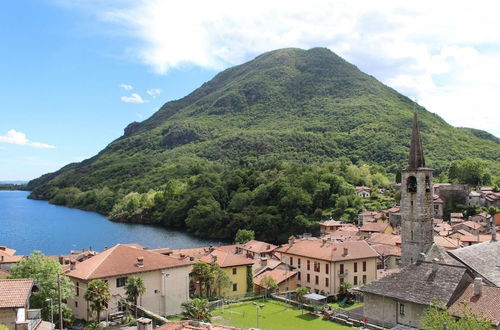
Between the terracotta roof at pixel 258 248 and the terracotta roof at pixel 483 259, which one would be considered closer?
the terracotta roof at pixel 483 259

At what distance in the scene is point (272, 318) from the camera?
42562mm

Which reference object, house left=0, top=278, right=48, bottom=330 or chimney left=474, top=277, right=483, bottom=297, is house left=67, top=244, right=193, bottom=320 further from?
chimney left=474, top=277, right=483, bottom=297

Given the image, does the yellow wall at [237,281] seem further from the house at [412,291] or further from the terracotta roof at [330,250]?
the house at [412,291]

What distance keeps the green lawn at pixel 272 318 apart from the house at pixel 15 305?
16.7 m

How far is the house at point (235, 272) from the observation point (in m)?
51.5

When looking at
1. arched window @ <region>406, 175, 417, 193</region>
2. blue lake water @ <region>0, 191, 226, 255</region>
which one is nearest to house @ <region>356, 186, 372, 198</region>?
blue lake water @ <region>0, 191, 226, 255</region>

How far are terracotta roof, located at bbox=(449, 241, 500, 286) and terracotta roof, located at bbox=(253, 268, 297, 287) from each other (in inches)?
777

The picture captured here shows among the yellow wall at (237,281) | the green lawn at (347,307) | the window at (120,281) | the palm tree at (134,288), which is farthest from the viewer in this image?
the yellow wall at (237,281)

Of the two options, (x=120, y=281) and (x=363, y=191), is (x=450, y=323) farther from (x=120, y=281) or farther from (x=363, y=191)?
(x=363, y=191)

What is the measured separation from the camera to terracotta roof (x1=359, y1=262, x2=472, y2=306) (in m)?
34.3

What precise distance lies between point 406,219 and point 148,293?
2745 cm

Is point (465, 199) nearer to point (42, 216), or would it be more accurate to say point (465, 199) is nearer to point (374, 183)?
point (374, 183)

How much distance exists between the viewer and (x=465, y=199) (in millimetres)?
113500

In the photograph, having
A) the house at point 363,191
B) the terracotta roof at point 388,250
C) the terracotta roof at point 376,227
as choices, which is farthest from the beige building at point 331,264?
the house at point 363,191
